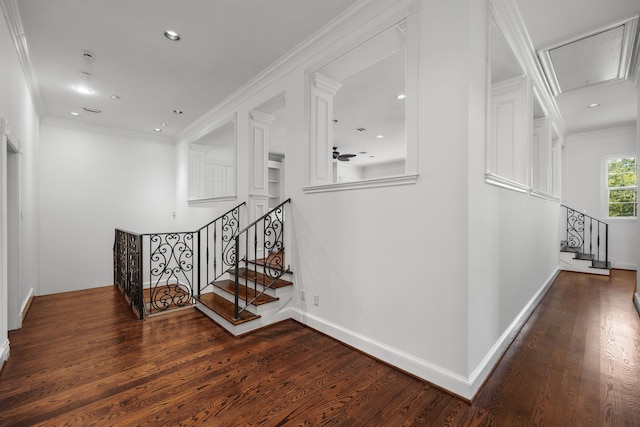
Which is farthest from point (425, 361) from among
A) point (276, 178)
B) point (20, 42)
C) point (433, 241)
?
point (276, 178)

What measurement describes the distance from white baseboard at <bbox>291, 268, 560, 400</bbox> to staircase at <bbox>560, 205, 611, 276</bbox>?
3.75m

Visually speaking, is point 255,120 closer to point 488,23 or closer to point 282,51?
point 282,51

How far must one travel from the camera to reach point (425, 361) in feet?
7.01

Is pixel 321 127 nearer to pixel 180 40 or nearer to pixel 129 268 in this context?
pixel 180 40

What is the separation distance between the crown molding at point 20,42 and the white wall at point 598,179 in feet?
31.3

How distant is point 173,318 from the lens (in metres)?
3.46

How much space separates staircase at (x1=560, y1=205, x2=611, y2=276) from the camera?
5699mm

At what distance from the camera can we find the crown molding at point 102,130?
16.7 feet

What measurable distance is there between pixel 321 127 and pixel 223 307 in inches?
93.7

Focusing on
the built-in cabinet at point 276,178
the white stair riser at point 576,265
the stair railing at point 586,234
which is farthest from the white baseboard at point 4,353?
the stair railing at point 586,234

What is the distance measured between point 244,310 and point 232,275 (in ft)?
3.38

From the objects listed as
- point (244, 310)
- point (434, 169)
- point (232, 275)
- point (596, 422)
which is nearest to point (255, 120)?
point (232, 275)

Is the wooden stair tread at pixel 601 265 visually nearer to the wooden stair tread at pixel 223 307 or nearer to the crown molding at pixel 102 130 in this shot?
the wooden stair tread at pixel 223 307

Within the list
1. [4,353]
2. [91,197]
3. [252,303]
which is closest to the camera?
[4,353]
